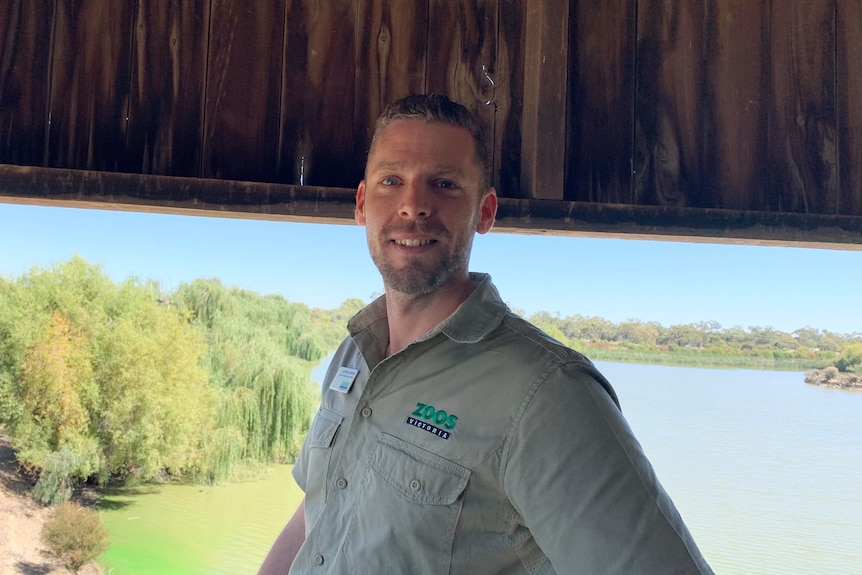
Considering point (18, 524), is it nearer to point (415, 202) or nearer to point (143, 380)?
point (143, 380)

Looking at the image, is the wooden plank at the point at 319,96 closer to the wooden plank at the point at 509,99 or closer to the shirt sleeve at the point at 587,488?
the wooden plank at the point at 509,99

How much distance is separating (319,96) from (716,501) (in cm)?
1084

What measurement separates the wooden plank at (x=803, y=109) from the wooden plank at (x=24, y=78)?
5.68 ft

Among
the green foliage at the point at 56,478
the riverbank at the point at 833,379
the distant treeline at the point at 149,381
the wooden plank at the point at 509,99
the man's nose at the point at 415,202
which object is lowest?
the green foliage at the point at 56,478

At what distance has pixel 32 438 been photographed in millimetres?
9531

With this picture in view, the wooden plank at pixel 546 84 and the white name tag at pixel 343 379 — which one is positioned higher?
the wooden plank at pixel 546 84

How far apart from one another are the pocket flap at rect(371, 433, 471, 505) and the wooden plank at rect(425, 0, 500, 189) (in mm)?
952

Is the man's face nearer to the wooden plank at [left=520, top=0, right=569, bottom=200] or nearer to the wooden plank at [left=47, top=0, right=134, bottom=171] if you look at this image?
the wooden plank at [left=520, top=0, right=569, bottom=200]

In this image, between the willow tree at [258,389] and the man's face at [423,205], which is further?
the willow tree at [258,389]

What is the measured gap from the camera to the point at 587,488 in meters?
0.68

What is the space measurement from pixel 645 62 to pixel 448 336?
1.09 meters

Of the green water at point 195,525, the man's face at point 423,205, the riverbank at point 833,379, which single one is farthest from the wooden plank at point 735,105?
the green water at point 195,525

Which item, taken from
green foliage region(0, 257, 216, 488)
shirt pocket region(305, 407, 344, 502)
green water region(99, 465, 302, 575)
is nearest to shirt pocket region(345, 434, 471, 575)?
shirt pocket region(305, 407, 344, 502)

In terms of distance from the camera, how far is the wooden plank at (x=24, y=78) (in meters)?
1.49
